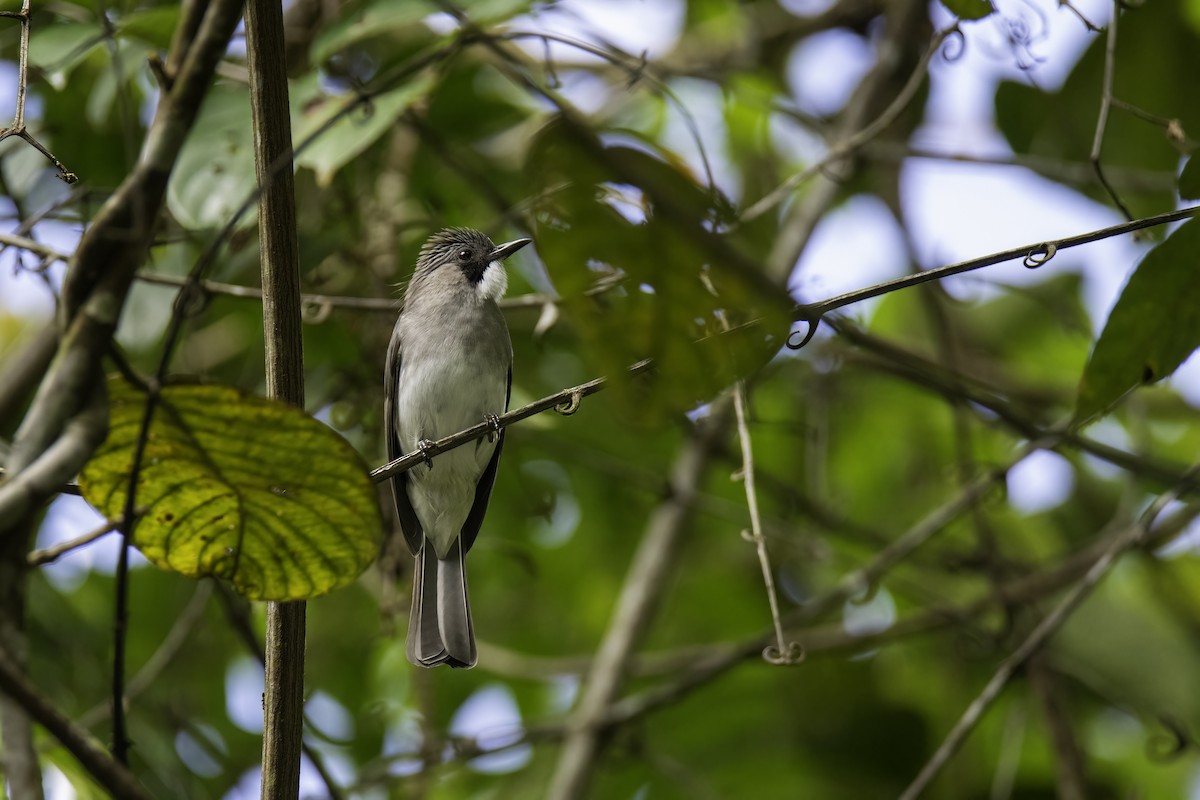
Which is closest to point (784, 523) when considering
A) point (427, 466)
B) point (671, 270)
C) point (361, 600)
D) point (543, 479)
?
point (543, 479)

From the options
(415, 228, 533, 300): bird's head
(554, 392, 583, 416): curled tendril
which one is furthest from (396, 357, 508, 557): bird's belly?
(554, 392, 583, 416): curled tendril

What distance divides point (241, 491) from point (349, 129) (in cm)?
170

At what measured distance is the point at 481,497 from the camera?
3.92 meters

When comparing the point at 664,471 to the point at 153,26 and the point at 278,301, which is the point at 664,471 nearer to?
the point at 153,26

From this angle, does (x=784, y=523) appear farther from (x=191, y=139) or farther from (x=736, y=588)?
(x=191, y=139)

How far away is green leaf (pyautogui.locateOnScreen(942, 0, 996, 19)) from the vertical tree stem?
3.83 feet

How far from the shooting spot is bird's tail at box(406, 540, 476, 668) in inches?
128

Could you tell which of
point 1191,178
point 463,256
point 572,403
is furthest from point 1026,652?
point 463,256

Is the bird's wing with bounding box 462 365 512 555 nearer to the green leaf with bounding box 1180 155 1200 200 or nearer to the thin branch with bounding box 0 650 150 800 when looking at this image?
the green leaf with bounding box 1180 155 1200 200

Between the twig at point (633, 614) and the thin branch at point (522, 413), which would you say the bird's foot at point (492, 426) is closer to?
the thin branch at point (522, 413)

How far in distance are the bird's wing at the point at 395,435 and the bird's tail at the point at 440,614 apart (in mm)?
60

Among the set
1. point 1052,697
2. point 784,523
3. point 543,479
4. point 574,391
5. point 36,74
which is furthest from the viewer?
point 543,479

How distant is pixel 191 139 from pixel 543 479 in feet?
6.46

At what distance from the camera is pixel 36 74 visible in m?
3.13
